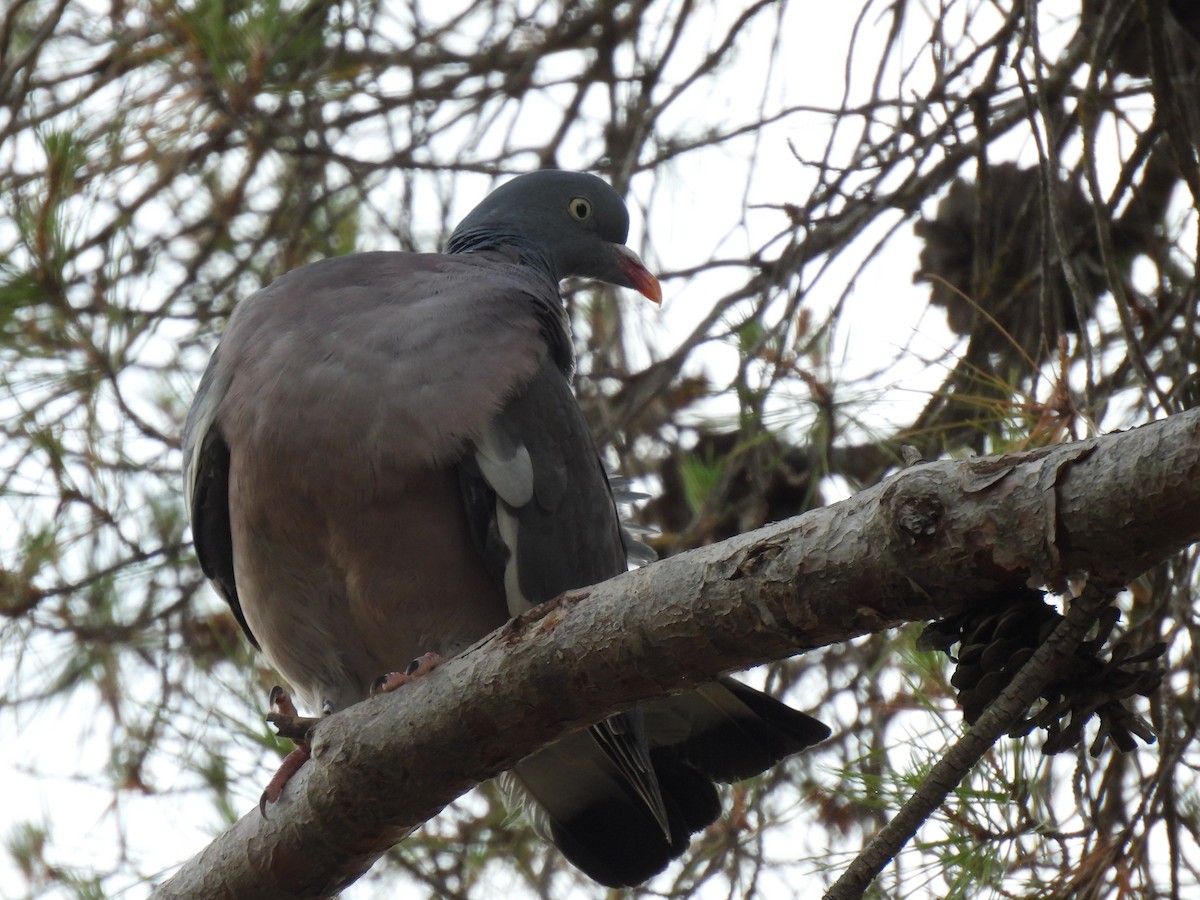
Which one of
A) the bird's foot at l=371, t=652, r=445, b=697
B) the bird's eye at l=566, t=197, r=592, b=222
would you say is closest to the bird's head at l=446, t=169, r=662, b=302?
the bird's eye at l=566, t=197, r=592, b=222

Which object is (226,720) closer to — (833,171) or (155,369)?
(155,369)

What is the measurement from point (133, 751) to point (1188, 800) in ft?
10.3

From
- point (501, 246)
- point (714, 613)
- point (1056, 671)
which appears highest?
point (501, 246)

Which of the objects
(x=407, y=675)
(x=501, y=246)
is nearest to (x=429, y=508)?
(x=407, y=675)

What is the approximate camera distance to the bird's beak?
406 cm

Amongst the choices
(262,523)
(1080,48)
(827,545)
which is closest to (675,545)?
(262,523)

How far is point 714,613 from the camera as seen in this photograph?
1870 mm

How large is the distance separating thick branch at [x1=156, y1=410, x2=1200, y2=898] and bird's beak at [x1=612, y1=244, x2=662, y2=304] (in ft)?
6.64

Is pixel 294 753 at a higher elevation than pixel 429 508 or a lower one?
lower

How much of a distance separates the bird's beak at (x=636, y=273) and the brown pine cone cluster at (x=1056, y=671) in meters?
2.40

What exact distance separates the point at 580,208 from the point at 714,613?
2384 mm

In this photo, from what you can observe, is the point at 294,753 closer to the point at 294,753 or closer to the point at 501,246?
the point at 294,753

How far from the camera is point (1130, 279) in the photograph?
12.9 feet

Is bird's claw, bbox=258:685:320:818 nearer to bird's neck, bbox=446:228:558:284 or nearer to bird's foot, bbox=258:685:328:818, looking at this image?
bird's foot, bbox=258:685:328:818
